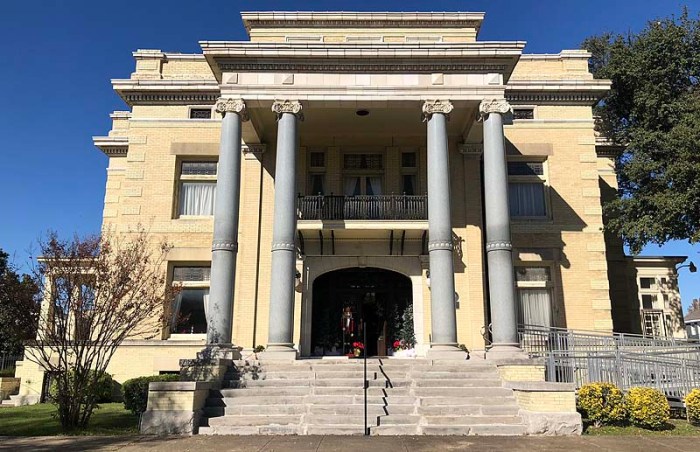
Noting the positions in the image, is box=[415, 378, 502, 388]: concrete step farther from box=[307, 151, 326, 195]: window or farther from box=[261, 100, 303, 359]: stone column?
box=[307, 151, 326, 195]: window

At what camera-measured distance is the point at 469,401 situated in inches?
494

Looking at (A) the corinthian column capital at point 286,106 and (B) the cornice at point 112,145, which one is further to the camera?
(B) the cornice at point 112,145

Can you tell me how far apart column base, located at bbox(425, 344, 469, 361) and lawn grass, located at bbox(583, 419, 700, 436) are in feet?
11.0

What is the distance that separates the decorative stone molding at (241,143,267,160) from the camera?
825 inches

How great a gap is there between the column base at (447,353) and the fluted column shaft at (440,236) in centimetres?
3

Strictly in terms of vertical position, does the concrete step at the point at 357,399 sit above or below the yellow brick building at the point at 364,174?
below

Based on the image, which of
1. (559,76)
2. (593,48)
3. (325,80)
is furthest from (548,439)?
(593,48)

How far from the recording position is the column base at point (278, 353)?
14.5m

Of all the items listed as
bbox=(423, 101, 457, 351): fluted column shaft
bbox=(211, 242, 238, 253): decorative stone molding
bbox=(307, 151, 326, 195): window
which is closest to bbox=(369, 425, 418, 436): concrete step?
bbox=(423, 101, 457, 351): fluted column shaft

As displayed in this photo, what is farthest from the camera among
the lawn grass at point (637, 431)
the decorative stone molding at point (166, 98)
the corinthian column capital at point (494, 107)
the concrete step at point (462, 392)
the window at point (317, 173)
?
the decorative stone molding at point (166, 98)

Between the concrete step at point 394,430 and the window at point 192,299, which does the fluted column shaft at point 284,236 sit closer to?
the concrete step at point 394,430

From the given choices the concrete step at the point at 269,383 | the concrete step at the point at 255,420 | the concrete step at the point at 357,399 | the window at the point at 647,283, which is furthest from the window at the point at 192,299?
the window at the point at 647,283

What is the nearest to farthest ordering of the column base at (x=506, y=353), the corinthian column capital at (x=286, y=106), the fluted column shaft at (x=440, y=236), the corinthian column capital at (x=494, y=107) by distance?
1. the column base at (x=506, y=353)
2. the fluted column shaft at (x=440, y=236)
3. the corinthian column capital at (x=494, y=107)
4. the corinthian column capital at (x=286, y=106)

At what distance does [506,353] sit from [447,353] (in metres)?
1.56
